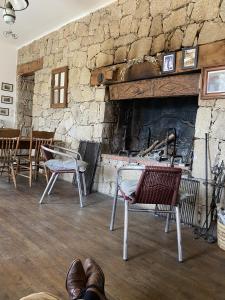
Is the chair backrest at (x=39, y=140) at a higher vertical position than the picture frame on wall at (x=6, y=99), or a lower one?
lower

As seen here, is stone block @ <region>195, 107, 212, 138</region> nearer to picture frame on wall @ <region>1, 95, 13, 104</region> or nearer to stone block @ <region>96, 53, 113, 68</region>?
stone block @ <region>96, 53, 113, 68</region>

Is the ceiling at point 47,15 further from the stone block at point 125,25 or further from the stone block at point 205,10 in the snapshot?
the stone block at point 205,10

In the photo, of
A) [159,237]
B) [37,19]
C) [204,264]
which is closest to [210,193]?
[159,237]

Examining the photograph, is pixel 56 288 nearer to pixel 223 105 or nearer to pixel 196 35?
pixel 223 105

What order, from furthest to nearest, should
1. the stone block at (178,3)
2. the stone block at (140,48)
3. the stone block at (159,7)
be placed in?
the stone block at (140,48) < the stone block at (159,7) < the stone block at (178,3)

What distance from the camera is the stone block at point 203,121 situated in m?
2.93

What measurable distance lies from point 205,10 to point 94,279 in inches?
111

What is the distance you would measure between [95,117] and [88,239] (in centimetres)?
232

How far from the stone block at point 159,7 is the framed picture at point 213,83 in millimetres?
1020

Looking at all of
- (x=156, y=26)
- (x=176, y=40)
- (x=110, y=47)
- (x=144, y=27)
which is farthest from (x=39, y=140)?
(x=176, y=40)

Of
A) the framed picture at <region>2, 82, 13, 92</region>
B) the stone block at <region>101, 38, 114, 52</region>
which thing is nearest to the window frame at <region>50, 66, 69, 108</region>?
the stone block at <region>101, 38, 114, 52</region>

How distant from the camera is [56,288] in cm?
167

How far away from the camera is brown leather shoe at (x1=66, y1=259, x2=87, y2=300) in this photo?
4.30 ft

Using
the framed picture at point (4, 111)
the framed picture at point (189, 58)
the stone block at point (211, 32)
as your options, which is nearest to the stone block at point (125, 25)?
the framed picture at point (189, 58)
